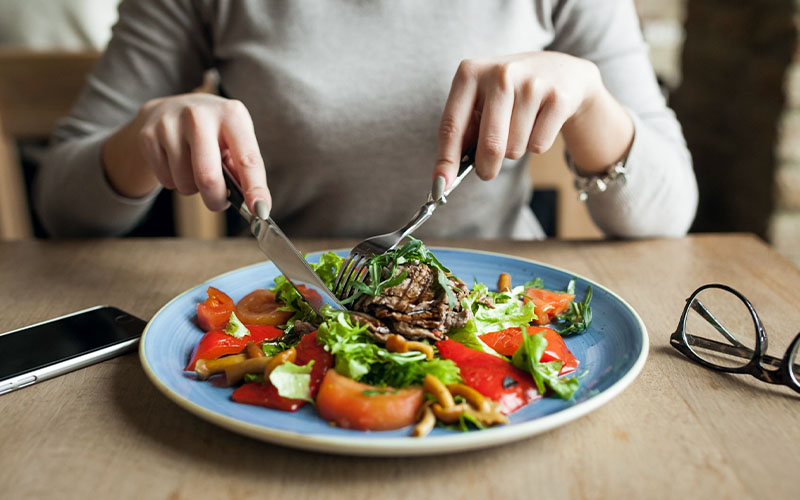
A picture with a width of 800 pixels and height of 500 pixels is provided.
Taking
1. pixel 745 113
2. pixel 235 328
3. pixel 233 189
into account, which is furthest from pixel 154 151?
pixel 745 113

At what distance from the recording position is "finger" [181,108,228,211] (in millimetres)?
1110

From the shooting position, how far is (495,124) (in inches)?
45.6

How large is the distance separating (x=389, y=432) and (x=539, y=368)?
8.4 inches

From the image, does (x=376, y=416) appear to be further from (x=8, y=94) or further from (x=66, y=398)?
(x=8, y=94)

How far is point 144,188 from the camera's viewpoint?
1.56m

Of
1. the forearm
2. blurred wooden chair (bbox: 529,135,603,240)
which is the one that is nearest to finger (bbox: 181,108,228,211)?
the forearm

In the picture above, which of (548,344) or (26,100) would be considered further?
(26,100)

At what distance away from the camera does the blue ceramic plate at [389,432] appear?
66 cm

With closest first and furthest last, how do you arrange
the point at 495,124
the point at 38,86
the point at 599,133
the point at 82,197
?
the point at 495,124
the point at 599,133
the point at 82,197
the point at 38,86

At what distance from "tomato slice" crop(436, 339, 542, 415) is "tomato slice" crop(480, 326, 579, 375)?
72 mm

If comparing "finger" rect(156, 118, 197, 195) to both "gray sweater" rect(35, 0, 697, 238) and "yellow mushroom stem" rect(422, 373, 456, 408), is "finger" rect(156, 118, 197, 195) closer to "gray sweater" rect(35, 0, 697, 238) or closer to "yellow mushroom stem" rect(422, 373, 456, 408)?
"gray sweater" rect(35, 0, 697, 238)

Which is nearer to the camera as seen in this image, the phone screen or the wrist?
the phone screen

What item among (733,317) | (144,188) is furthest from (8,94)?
(733,317)

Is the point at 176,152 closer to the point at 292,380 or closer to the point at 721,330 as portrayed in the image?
the point at 292,380
